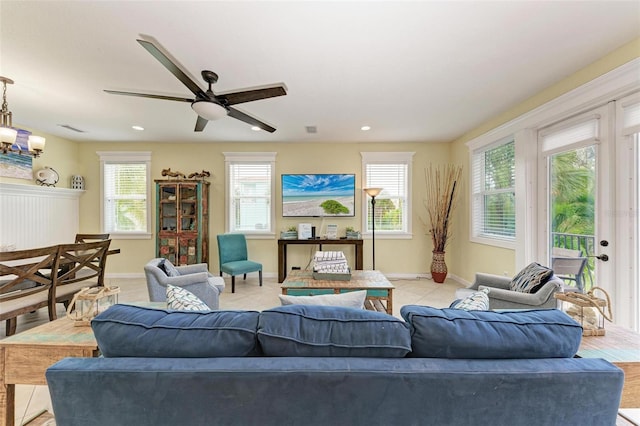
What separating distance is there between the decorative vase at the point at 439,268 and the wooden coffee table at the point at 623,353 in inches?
122

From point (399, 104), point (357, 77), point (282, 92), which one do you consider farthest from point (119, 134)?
point (399, 104)

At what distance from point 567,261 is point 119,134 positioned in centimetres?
Answer: 630

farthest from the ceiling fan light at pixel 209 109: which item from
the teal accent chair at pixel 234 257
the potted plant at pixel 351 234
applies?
the potted plant at pixel 351 234

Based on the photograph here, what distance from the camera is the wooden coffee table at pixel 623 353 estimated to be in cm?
113

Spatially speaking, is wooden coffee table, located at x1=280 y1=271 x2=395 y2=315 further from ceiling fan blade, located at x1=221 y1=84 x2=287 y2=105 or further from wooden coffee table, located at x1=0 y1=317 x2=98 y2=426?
ceiling fan blade, located at x1=221 y1=84 x2=287 y2=105

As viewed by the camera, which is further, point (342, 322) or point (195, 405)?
point (342, 322)

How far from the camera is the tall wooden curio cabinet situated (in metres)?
4.46

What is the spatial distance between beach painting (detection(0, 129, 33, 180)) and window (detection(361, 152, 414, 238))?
5.24 meters

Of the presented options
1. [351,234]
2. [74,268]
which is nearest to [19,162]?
[74,268]

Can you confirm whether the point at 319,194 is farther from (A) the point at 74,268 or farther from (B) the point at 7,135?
(B) the point at 7,135

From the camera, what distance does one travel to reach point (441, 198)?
15.8ft

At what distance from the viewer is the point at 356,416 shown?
0.87 m

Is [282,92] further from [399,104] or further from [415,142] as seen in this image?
[415,142]

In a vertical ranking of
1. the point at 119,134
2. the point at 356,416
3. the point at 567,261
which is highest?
the point at 119,134
